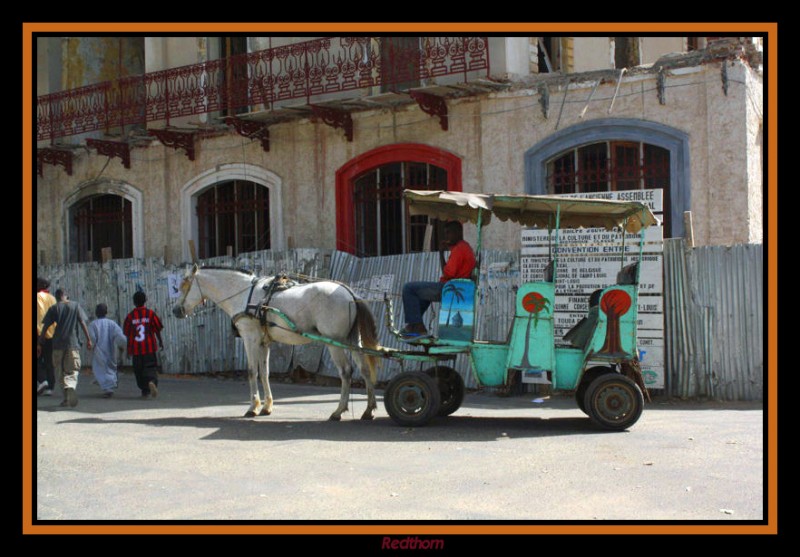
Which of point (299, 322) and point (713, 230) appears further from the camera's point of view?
point (713, 230)

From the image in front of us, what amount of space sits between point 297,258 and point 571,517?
10.8 meters

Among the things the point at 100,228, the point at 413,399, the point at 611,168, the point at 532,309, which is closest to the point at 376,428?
the point at 413,399

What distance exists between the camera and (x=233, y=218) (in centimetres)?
1970

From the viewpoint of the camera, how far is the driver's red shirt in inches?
393

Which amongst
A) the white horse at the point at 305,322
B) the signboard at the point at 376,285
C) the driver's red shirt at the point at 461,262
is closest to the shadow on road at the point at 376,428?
the white horse at the point at 305,322

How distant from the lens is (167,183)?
20.3 metres

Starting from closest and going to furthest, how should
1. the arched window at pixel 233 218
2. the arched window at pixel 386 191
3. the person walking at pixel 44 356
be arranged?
the person walking at pixel 44 356 < the arched window at pixel 386 191 < the arched window at pixel 233 218

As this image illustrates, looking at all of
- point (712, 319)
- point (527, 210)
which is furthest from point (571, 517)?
point (712, 319)

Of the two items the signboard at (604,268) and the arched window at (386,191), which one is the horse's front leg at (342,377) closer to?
the signboard at (604,268)

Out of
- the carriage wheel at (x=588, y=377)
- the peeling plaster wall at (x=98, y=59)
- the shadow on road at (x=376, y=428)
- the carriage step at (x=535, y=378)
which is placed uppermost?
the peeling plaster wall at (x=98, y=59)

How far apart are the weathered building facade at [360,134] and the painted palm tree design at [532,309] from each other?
5429 millimetres

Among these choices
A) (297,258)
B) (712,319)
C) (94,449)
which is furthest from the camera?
(297,258)

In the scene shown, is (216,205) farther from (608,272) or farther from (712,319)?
(712,319)

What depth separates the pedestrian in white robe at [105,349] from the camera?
13898 mm
